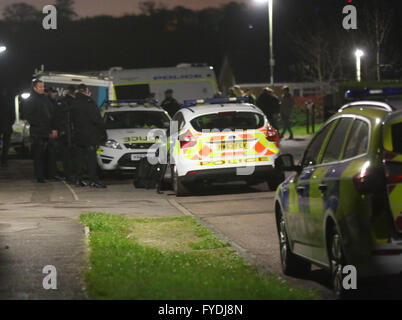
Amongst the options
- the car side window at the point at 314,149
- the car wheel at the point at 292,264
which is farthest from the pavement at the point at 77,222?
the car side window at the point at 314,149

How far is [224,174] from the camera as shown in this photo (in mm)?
18125

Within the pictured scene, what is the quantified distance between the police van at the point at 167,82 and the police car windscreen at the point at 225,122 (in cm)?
1589

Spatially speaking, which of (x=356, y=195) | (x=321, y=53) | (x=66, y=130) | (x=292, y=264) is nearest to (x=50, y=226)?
(x=292, y=264)

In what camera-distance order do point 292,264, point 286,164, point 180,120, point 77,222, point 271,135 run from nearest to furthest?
point 286,164 < point 292,264 < point 77,222 < point 271,135 < point 180,120

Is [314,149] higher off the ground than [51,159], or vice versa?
[314,149]

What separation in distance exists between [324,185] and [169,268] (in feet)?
7.02

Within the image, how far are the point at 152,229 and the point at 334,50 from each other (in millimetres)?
64080

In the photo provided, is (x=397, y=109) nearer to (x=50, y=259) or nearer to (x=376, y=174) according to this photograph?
(x=376, y=174)

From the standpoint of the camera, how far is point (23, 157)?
110 feet

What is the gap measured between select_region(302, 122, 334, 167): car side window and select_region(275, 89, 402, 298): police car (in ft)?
0.06

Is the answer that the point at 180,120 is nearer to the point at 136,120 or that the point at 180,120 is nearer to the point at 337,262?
the point at 136,120

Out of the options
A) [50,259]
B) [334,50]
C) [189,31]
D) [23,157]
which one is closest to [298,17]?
[334,50]

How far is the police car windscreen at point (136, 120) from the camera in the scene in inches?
920

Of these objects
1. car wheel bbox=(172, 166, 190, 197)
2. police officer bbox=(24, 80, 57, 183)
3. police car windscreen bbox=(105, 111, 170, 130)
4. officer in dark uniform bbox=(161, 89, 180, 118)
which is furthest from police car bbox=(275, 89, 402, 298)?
officer in dark uniform bbox=(161, 89, 180, 118)
